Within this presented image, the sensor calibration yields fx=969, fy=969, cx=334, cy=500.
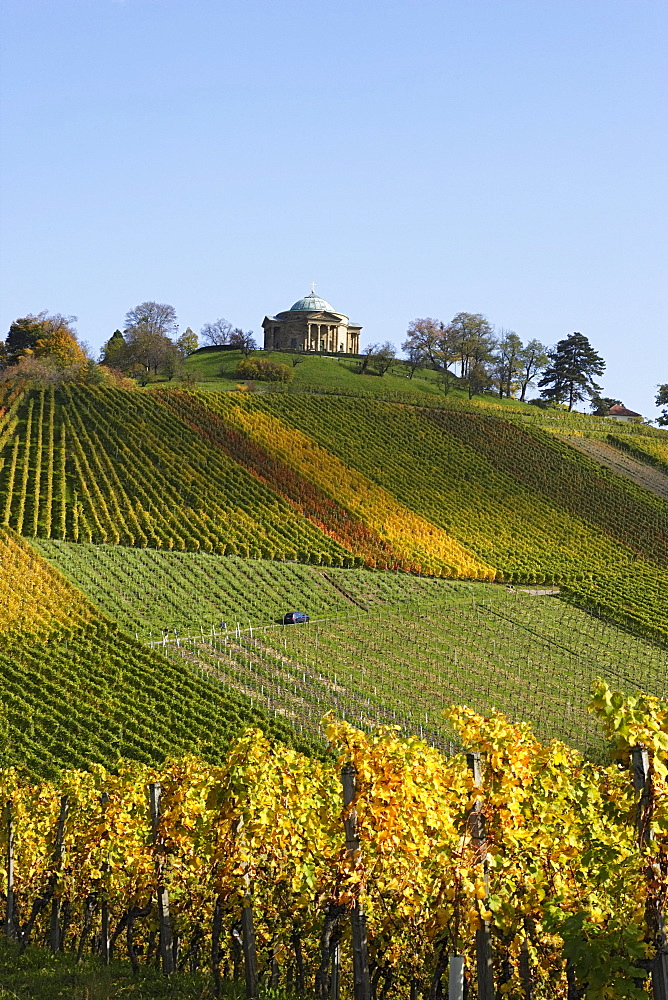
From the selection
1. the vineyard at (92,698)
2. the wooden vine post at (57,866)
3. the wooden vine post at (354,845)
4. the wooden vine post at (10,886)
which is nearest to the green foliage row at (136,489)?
the vineyard at (92,698)

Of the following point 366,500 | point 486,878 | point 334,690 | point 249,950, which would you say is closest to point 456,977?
point 486,878

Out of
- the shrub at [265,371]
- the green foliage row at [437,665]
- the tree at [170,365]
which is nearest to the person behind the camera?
the green foliage row at [437,665]

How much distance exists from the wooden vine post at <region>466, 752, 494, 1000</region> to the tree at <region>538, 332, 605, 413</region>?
125639mm

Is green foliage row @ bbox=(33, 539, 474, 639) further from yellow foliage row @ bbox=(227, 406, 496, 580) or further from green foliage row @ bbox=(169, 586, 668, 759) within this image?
yellow foliage row @ bbox=(227, 406, 496, 580)

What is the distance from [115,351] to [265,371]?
901 inches

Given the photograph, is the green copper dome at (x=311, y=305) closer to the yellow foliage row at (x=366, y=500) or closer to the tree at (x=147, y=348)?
the tree at (x=147, y=348)

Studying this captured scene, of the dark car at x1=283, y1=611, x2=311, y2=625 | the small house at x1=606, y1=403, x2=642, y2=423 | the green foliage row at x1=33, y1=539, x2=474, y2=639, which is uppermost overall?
the small house at x1=606, y1=403, x2=642, y2=423

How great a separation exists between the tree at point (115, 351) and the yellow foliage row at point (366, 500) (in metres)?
35.9

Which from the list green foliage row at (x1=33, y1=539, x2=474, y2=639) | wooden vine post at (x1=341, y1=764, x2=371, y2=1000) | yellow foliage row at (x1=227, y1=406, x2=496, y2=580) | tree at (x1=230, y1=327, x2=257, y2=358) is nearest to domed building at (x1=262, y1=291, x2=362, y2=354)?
tree at (x1=230, y1=327, x2=257, y2=358)

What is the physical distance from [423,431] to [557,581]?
30.3 metres

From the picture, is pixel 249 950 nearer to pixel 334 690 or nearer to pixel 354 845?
pixel 354 845

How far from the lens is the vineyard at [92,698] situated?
33.1 meters

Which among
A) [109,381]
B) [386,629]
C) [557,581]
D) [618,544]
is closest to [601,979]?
[386,629]

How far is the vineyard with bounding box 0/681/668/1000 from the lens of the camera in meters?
10.1
